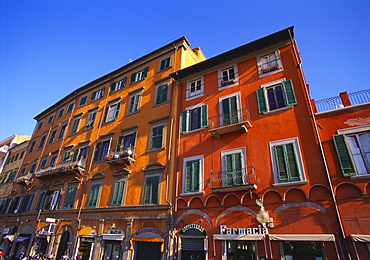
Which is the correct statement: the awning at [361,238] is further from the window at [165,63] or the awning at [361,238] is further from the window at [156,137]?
the window at [165,63]

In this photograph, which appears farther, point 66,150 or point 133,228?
point 66,150

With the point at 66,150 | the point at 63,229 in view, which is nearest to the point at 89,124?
the point at 66,150

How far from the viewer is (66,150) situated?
2525 cm

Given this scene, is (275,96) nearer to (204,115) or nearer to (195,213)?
(204,115)

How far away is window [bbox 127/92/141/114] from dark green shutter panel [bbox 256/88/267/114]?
10.8m

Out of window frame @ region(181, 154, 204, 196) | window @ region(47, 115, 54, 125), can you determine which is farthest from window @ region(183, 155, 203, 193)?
window @ region(47, 115, 54, 125)

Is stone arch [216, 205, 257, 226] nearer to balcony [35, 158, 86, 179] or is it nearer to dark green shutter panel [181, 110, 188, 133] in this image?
dark green shutter panel [181, 110, 188, 133]

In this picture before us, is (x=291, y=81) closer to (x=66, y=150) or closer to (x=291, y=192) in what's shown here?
(x=291, y=192)

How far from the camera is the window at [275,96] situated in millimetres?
13491

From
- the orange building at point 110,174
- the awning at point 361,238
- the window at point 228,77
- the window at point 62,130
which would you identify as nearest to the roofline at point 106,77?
the orange building at point 110,174

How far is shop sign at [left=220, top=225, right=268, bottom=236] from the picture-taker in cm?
1138

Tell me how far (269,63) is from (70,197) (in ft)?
65.3

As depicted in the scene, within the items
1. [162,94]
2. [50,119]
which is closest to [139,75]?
[162,94]

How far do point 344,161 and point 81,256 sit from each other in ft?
60.6
